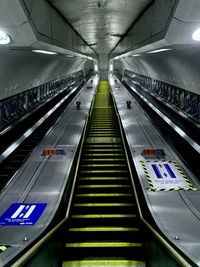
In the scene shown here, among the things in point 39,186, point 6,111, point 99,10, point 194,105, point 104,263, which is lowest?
point 104,263

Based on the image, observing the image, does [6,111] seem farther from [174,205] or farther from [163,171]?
[174,205]

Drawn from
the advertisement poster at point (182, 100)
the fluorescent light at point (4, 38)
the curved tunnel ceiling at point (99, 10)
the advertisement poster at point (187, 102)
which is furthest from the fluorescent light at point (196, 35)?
the advertisement poster at point (182, 100)

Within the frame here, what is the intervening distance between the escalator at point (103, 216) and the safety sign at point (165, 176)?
0.54 meters

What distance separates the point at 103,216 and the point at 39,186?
114 centimetres

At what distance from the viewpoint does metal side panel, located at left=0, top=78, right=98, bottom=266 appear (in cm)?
317

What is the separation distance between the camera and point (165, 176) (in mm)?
4801

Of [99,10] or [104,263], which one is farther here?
[99,10]

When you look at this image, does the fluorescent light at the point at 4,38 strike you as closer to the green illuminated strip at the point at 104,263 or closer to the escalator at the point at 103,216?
the escalator at the point at 103,216

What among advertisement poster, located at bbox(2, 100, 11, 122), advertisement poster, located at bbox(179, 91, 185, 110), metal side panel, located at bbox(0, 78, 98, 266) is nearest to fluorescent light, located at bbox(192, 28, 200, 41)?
metal side panel, located at bbox(0, 78, 98, 266)

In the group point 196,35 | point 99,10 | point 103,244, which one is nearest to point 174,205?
point 103,244

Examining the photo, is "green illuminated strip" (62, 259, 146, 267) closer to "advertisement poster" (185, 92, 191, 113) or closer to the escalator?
the escalator

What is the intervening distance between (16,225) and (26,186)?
47.0 inches

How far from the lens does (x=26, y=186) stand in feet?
15.1

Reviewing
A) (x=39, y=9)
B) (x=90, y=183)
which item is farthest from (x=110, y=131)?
(x=39, y=9)
